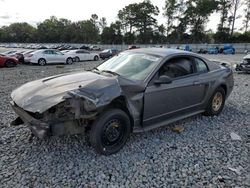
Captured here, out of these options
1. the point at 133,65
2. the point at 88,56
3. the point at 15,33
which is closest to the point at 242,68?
the point at 133,65

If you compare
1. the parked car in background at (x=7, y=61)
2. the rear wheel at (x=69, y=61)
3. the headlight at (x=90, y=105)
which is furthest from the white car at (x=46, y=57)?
the headlight at (x=90, y=105)

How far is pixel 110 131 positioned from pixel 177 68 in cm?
182

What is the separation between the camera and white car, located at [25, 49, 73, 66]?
1641 cm

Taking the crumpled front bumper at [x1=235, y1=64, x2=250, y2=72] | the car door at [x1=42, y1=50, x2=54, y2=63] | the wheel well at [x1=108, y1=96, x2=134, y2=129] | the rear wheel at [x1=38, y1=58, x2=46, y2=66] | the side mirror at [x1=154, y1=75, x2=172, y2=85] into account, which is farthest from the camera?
the car door at [x1=42, y1=50, x2=54, y2=63]

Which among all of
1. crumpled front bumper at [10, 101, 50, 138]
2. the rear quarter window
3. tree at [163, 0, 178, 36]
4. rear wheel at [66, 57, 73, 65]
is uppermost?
tree at [163, 0, 178, 36]

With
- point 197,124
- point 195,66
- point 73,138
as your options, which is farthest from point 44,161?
point 195,66

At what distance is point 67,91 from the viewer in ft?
10.0

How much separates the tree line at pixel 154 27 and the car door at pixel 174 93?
5439cm

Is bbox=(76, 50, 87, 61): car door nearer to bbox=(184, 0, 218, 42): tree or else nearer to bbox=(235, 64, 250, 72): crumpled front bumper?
bbox=(235, 64, 250, 72): crumpled front bumper

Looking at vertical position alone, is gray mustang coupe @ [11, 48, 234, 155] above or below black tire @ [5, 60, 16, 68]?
above

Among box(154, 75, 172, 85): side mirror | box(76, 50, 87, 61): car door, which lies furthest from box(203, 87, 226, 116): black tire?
box(76, 50, 87, 61): car door

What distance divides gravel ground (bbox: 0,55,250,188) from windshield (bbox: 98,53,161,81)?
3.69ft

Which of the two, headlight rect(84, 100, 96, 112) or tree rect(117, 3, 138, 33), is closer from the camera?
headlight rect(84, 100, 96, 112)

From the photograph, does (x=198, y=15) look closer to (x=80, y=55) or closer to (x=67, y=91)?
(x=80, y=55)
